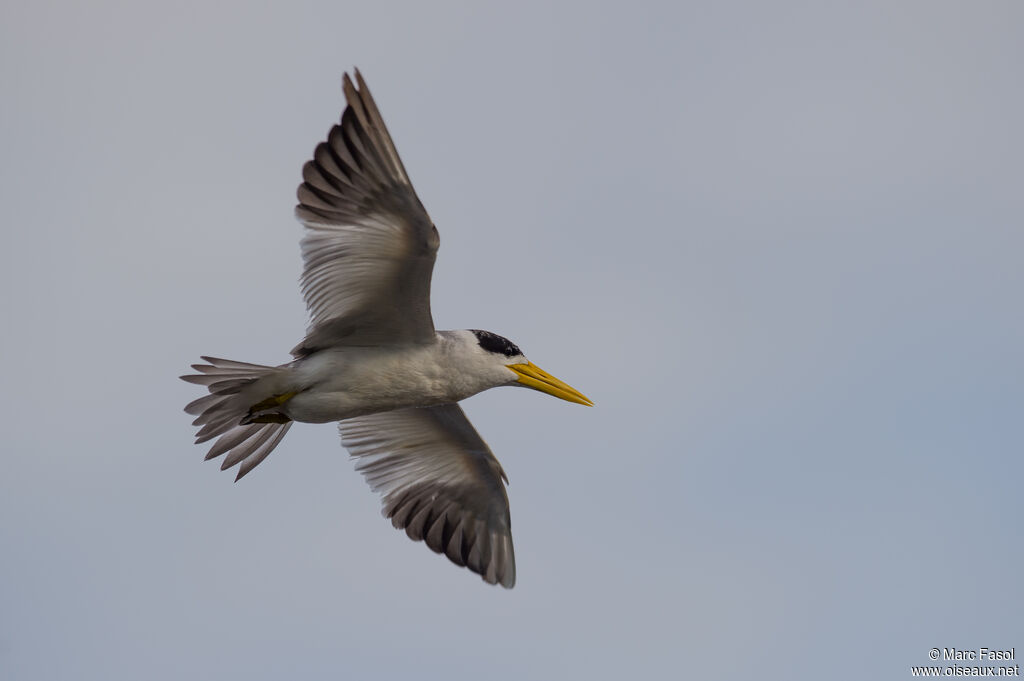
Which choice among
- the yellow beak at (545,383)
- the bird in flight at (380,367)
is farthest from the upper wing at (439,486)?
the yellow beak at (545,383)

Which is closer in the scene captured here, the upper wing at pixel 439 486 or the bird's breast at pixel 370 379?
the bird's breast at pixel 370 379

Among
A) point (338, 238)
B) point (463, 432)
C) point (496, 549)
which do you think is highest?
point (338, 238)

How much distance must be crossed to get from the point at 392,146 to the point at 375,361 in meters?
1.92

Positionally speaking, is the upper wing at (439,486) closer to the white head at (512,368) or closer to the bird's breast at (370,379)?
the white head at (512,368)

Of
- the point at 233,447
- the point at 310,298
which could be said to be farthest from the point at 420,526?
the point at 310,298

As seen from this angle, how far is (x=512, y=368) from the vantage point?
1173 centimetres

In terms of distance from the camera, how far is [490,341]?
11531mm

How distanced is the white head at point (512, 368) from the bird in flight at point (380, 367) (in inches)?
0.5

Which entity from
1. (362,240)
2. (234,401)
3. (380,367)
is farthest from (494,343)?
(234,401)

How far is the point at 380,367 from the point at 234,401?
1217 mm

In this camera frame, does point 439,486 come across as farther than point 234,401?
Yes

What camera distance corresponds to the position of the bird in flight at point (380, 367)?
34.1 ft

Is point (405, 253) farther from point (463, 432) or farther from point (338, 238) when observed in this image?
point (463, 432)

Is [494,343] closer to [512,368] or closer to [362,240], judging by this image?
[512,368]
